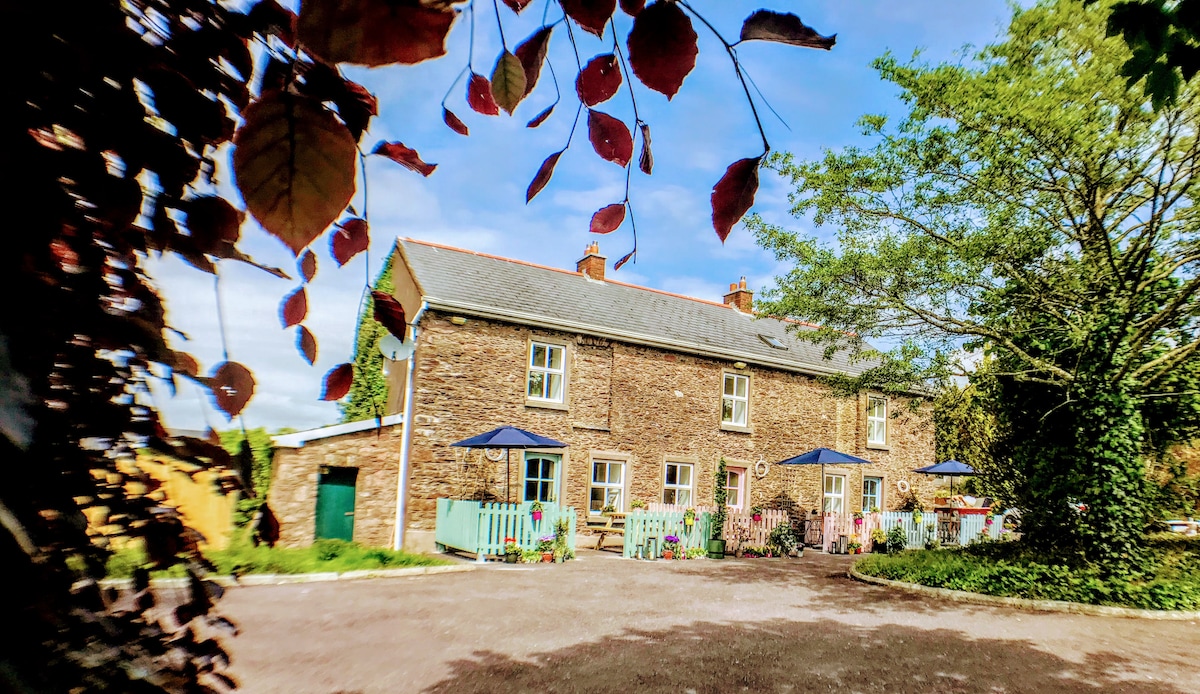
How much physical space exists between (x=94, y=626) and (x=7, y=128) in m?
0.81

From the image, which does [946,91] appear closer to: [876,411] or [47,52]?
[47,52]

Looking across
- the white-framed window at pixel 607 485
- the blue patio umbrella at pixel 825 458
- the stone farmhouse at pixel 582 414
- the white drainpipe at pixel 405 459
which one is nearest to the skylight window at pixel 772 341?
the stone farmhouse at pixel 582 414

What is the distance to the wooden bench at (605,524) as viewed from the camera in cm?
1554

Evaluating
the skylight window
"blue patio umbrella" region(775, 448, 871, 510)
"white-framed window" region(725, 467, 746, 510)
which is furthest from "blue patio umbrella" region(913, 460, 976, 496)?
"white-framed window" region(725, 467, 746, 510)

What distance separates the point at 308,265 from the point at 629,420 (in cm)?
1590

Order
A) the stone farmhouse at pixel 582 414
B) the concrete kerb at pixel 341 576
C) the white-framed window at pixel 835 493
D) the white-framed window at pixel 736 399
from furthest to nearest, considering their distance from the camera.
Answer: the white-framed window at pixel 835 493 → the white-framed window at pixel 736 399 → the stone farmhouse at pixel 582 414 → the concrete kerb at pixel 341 576

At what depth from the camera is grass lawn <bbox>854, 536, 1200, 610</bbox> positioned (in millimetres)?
9711

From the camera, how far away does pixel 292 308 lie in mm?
1128

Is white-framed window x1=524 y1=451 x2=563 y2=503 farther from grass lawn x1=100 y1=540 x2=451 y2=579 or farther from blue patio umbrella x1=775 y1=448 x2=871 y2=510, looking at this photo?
blue patio umbrella x1=775 y1=448 x2=871 y2=510

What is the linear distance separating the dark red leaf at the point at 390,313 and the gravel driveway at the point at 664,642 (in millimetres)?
4861

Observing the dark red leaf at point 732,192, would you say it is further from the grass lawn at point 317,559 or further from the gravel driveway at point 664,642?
the grass lawn at point 317,559

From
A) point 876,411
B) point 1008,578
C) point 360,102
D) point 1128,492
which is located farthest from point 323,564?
point 876,411

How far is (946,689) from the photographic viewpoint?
18.8ft

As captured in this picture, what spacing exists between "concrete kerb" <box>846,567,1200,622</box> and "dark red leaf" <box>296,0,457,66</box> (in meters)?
11.8
